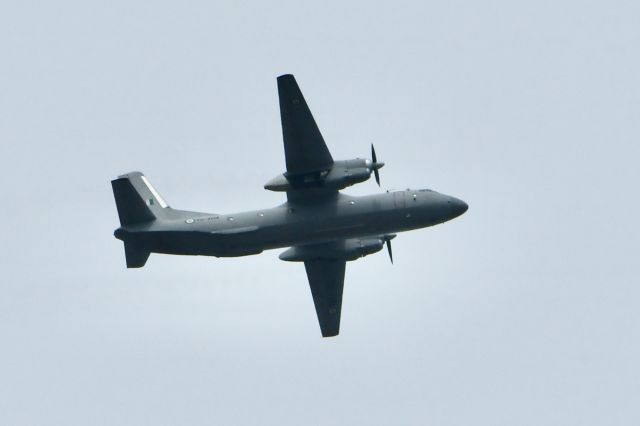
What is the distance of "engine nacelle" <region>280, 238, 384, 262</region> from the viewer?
69188 mm

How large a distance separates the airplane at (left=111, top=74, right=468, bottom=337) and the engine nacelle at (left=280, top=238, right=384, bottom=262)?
2.48 metres

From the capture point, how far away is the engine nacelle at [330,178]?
65.4 meters

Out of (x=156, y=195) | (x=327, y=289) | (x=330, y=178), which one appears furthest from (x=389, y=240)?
(x=156, y=195)

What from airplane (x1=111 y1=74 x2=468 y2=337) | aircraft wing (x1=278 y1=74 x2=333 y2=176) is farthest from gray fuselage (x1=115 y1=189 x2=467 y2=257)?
aircraft wing (x1=278 y1=74 x2=333 y2=176)

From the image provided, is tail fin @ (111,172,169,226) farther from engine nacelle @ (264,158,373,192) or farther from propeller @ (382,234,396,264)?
propeller @ (382,234,396,264)

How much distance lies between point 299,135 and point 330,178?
2.74 m

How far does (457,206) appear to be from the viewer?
65812 millimetres

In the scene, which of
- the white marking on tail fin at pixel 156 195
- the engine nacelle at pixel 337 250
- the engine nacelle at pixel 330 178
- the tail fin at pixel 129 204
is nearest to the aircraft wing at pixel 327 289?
the engine nacelle at pixel 337 250

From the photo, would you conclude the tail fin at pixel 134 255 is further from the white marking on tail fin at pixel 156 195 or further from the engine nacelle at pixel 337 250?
the engine nacelle at pixel 337 250

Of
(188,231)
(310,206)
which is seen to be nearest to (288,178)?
(310,206)

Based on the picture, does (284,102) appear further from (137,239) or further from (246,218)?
(137,239)

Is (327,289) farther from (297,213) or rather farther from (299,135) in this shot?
(299,135)

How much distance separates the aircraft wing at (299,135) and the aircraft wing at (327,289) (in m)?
6.99

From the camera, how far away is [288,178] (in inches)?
2594
